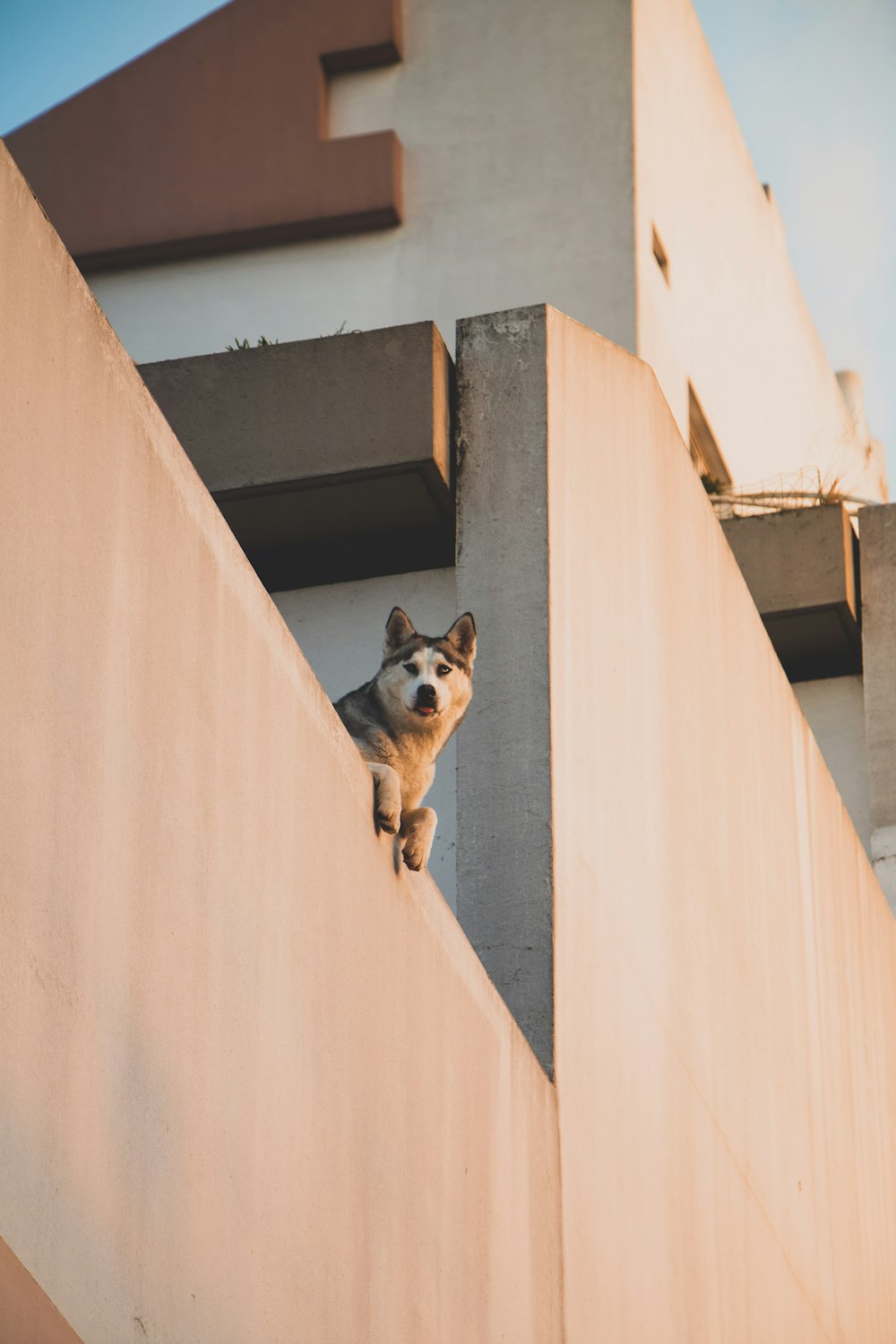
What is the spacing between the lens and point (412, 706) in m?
7.37

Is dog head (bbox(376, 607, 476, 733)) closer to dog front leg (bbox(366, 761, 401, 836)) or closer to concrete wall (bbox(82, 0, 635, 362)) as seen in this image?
dog front leg (bbox(366, 761, 401, 836))

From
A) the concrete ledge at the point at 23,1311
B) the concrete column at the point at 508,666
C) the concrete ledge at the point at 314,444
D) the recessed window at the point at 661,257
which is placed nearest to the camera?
the concrete ledge at the point at 23,1311

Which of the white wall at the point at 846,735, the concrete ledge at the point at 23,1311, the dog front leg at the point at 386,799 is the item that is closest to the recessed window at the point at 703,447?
the white wall at the point at 846,735

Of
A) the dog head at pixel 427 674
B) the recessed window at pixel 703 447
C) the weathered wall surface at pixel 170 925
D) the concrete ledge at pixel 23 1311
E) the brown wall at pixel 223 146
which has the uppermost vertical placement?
the brown wall at pixel 223 146

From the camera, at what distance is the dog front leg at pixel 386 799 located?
6078 mm

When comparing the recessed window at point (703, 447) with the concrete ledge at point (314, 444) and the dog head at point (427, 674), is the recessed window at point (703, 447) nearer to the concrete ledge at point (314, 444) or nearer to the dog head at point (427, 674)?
the concrete ledge at point (314, 444)

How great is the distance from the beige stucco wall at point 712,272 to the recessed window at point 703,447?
0.10 meters

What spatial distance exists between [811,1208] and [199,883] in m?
8.84

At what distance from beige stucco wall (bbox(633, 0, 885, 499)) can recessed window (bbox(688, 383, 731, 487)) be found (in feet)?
0.33

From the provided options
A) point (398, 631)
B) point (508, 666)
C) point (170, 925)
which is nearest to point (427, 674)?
point (398, 631)

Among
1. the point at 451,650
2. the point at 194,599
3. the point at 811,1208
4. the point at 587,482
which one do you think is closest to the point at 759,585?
the point at 811,1208

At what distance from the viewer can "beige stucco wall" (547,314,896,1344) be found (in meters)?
8.53

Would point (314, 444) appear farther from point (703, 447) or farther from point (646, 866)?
point (703, 447)

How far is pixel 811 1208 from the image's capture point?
40.9 ft
